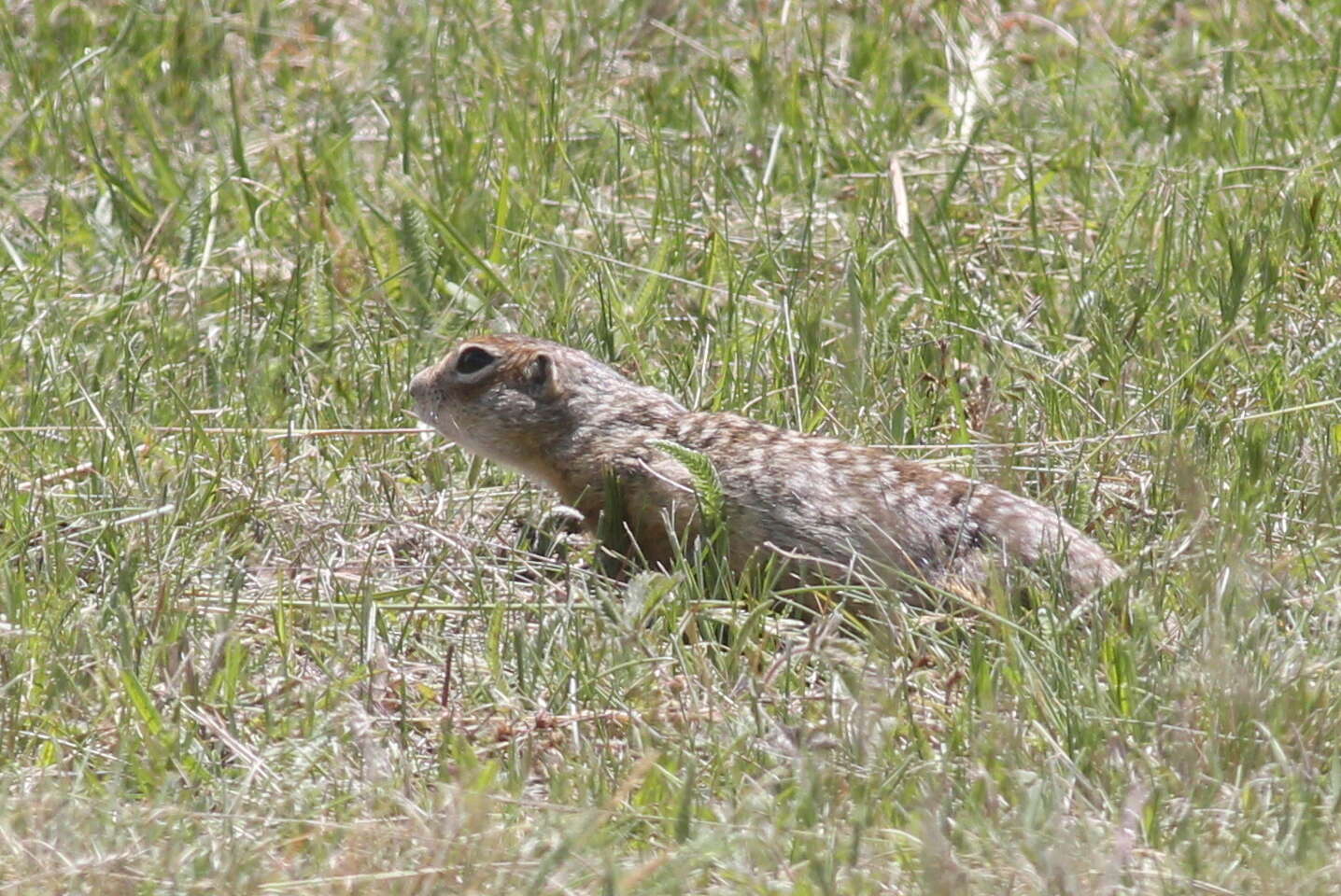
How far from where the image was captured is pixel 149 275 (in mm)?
6355

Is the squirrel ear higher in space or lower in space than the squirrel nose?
higher

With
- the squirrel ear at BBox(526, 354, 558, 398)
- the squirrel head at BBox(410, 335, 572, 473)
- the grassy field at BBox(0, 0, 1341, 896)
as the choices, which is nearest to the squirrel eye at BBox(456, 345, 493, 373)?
the squirrel head at BBox(410, 335, 572, 473)

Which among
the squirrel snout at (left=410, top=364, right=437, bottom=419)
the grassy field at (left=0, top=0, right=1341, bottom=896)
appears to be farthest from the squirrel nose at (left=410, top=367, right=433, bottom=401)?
the grassy field at (left=0, top=0, right=1341, bottom=896)

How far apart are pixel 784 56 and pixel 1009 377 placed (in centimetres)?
247

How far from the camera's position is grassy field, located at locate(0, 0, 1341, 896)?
3.34 metres

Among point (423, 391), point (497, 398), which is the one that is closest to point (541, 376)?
point (497, 398)

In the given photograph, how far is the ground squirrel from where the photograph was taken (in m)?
4.37

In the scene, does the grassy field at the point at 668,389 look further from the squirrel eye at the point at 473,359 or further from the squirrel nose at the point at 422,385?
the squirrel eye at the point at 473,359

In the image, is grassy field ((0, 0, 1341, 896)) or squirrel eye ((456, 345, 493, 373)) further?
A: squirrel eye ((456, 345, 493, 373))

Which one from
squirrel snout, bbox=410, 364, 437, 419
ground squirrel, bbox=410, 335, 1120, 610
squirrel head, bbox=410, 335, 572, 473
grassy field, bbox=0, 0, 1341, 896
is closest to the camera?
grassy field, bbox=0, 0, 1341, 896

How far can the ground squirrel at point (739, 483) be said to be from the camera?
4367mm

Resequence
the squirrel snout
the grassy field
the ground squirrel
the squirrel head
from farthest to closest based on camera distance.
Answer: the squirrel snout < the squirrel head < the ground squirrel < the grassy field

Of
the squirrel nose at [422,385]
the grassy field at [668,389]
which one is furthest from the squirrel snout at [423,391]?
the grassy field at [668,389]

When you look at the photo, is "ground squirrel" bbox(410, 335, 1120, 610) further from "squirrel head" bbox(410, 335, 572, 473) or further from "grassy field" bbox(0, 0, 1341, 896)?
"grassy field" bbox(0, 0, 1341, 896)
